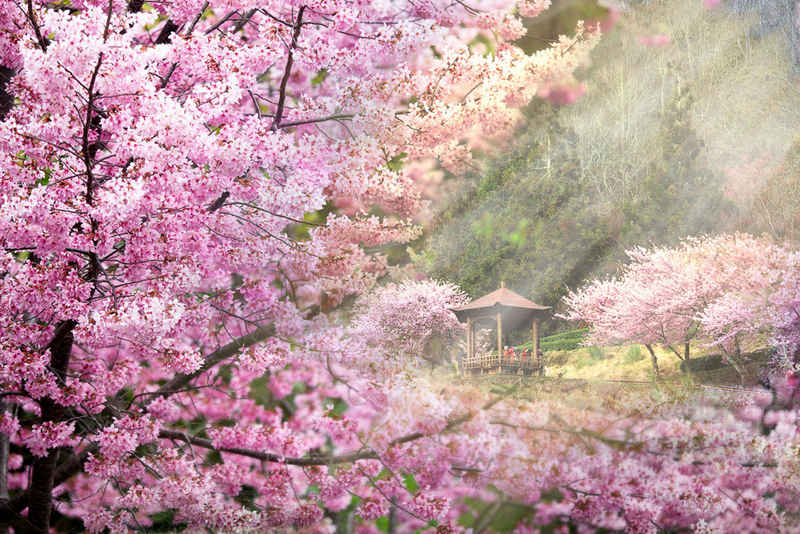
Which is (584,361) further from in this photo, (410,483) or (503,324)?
(410,483)

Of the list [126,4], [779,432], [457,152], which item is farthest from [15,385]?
[779,432]

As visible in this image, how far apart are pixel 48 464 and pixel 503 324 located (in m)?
1.73

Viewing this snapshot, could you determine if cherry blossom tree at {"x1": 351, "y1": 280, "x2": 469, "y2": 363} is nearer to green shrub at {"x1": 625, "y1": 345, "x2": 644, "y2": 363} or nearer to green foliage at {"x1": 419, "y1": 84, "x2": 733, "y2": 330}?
green foliage at {"x1": 419, "y1": 84, "x2": 733, "y2": 330}

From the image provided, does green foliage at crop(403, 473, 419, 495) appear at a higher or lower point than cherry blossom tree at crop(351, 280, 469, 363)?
lower

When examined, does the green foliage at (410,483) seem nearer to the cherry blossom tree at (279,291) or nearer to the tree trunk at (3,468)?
the cherry blossom tree at (279,291)

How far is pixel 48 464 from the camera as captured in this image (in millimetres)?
2369

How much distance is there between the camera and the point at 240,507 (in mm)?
2658

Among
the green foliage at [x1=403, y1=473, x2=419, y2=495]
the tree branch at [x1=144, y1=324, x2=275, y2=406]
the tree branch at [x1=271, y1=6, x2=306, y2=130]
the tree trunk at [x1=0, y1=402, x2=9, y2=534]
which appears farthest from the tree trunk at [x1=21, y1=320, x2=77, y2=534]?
the green foliage at [x1=403, y1=473, x2=419, y2=495]

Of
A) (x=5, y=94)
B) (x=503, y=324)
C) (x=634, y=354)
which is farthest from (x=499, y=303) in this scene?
(x=5, y=94)

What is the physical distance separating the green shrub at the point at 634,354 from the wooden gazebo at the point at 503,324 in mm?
315

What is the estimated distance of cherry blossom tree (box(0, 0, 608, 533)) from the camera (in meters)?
1.85

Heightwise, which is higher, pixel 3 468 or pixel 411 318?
pixel 411 318

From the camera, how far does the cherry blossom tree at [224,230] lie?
185 centimetres

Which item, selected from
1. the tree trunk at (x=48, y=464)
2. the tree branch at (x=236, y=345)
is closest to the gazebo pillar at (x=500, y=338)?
the tree branch at (x=236, y=345)
